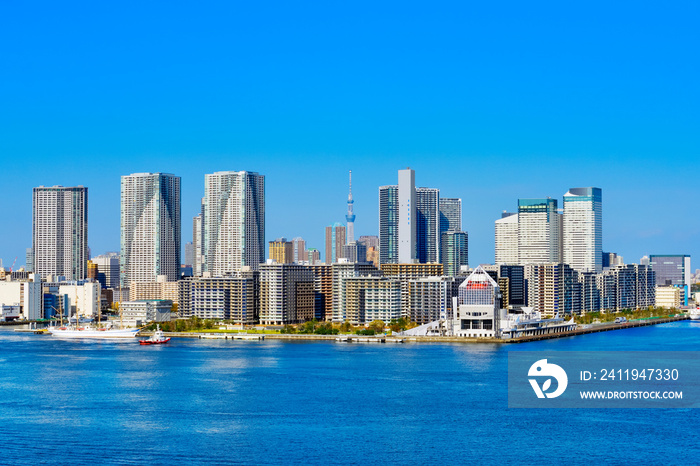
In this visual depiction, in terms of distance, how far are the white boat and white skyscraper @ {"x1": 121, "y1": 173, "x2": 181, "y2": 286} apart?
1777 inches

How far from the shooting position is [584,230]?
347ft

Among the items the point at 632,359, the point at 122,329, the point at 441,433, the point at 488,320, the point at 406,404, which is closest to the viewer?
the point at 441,433

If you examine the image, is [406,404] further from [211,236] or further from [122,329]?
[211,236]

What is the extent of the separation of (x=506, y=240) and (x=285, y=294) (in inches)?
1895

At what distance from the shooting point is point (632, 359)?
37469mm

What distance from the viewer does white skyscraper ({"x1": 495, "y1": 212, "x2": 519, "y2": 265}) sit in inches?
4156

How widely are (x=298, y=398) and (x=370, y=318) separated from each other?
32081 mm

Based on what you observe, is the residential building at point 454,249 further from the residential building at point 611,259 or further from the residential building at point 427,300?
the residential building at point 427,300

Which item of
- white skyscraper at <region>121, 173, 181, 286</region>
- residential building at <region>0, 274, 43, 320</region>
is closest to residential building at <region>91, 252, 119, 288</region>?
white skyscraper at <region>121, 173, 181, 286</region>

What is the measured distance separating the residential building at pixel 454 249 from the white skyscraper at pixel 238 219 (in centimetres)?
1706

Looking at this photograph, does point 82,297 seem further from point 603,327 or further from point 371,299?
point 603,327

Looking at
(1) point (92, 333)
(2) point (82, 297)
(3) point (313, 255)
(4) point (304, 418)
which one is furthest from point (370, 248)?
(4) point (304, 418)

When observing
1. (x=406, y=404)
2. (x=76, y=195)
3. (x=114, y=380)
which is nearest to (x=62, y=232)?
(x=76, y=195)

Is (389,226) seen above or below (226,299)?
above
